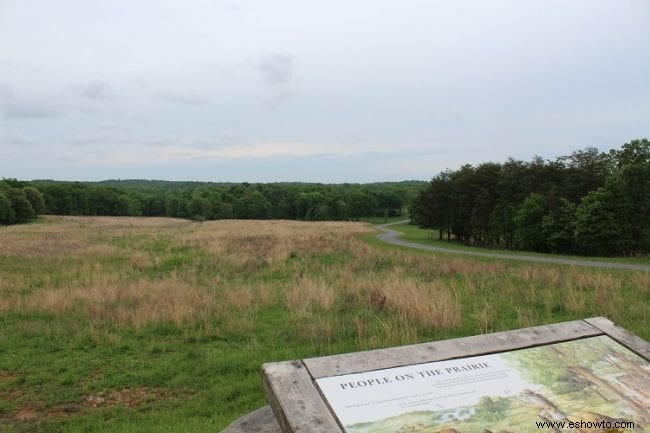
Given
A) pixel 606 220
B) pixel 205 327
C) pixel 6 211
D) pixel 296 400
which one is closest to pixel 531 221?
pixel 606 220

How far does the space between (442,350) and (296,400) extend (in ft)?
4.36

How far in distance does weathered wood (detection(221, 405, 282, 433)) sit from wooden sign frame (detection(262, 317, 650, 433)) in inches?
38.2

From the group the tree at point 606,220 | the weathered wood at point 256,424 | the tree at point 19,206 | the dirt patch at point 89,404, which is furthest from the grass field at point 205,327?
the tree at point 19,206

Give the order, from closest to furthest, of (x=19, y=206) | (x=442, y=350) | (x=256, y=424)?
(x=442, y=350) → (x=256, y=424) → (x=19, y=206)

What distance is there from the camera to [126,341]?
8305 mm

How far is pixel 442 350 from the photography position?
3.85 meters

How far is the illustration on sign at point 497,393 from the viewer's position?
9.70 feet

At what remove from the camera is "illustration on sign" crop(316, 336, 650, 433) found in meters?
2.96

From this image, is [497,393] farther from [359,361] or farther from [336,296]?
[336,296]

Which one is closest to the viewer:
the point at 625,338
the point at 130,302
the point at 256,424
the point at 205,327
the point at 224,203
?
the point at 625,338

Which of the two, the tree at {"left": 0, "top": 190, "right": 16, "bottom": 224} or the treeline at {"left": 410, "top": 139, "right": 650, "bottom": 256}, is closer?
the treeline at {"left": 410, "top": 139, "right": 650, "bottom": 256}

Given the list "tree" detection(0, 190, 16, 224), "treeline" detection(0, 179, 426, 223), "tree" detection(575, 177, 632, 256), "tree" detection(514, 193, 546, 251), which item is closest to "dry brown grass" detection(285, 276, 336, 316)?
"tree" detection(575, 177, 632, 256)

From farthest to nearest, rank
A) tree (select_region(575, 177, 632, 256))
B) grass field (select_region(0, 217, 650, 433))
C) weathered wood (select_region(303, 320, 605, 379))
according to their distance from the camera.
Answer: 1. tree (select_region(575, 177, 632, 256))
2. grass field (select_region(0, 217, 650, 433))
3. weathered wood (select_region(303, 320, 605, 379))

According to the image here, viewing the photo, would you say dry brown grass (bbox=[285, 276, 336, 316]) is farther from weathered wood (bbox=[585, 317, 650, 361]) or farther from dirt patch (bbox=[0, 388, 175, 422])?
weathered wood (bbox=[585, 317, 650, 361])
